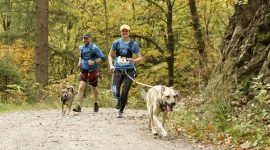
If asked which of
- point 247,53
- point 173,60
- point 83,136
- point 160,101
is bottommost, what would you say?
point 83,136

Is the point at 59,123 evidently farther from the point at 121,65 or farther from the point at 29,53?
the point at 29,53

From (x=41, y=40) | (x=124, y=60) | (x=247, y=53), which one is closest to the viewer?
(x=247, y=53)

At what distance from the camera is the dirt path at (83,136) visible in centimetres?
630

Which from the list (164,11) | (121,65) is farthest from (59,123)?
(164,11)

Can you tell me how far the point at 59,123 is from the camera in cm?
894

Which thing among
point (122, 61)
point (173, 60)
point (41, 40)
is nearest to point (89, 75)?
point (122, 61)

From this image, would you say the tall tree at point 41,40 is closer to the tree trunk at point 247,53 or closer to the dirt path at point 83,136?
the dirt path at point 83,136

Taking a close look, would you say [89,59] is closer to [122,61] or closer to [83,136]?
[122,61]

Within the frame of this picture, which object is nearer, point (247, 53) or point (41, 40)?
point (247, 53)

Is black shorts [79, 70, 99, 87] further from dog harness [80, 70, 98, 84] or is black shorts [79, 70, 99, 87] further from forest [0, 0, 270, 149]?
forest [0, 0, 270, 149]

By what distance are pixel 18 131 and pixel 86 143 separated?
2.12 metres

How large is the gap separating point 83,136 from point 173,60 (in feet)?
56.7

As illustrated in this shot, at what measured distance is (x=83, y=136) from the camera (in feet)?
23.5

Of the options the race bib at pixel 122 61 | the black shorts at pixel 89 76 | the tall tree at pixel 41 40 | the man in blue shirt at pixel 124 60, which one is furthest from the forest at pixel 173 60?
the black shorts at pixel 89 76
